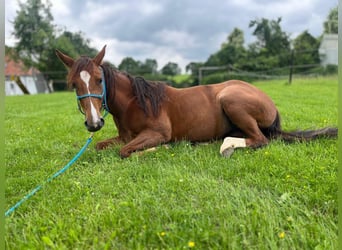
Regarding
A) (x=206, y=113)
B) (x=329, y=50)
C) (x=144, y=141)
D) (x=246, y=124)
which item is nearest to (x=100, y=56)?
(x=144, y=141)

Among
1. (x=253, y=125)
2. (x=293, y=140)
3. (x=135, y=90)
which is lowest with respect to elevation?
(x=293, y=140)

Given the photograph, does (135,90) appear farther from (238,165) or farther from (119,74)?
(238,165)

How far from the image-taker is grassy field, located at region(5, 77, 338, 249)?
1650mm

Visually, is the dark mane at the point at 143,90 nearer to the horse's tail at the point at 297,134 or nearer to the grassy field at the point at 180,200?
the grassy field at the point at 180,200

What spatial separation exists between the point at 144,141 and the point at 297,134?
6.02 ft

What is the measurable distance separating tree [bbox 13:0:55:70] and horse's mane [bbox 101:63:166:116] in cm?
3560

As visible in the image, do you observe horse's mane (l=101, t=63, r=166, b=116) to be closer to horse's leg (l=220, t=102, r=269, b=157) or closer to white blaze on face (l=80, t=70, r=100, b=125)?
white blaze on face (l=80, t=70, r=100, b=125)

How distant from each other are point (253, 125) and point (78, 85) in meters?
1.99

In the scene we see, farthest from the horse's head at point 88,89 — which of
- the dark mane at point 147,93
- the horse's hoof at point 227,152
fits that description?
the horse's hoof at point 227,152

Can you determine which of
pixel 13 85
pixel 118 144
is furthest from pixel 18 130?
pixel 13 85

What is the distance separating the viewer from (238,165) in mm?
2709

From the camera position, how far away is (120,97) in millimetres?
3553

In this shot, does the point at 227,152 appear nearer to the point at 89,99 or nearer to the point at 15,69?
the point at 89,99

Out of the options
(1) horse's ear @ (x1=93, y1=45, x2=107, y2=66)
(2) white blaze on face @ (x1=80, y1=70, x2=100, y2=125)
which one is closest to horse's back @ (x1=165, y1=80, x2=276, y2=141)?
(1) horse's ear @ (x1=93, y1=45, x2=107, y2=66)
